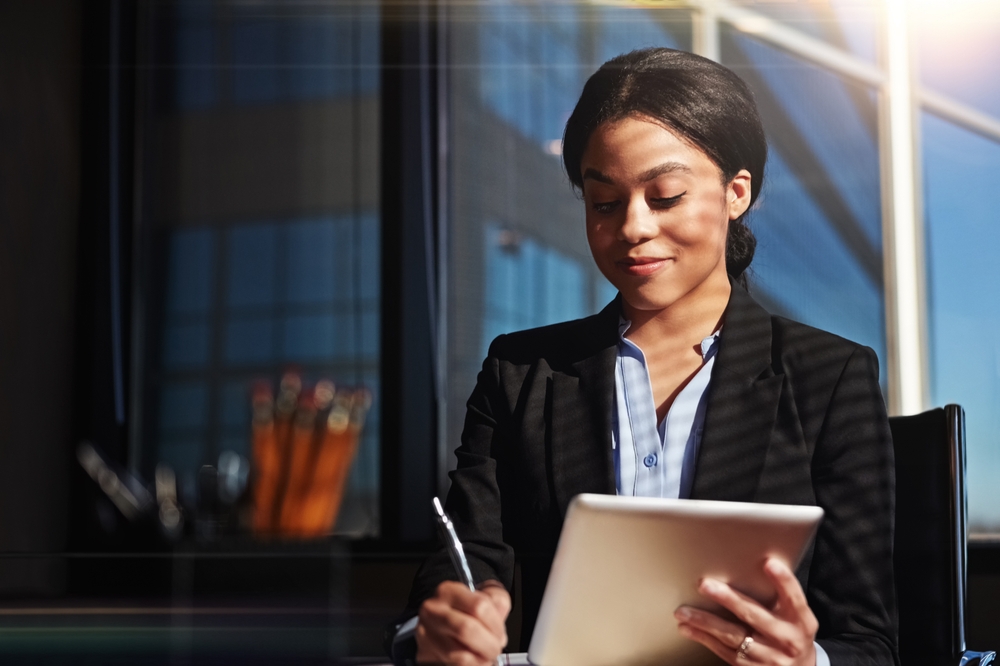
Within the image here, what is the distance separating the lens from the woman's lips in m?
1.39

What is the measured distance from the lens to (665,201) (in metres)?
1.38

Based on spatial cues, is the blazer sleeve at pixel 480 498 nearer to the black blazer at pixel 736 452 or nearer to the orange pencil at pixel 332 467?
the black blazer at pixel 736 452

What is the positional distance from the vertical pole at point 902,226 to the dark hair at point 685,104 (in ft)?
3.14

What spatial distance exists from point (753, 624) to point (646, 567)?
14 centimetres

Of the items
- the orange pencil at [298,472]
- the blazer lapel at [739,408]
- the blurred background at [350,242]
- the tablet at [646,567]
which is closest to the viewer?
the tablet at [646,567]

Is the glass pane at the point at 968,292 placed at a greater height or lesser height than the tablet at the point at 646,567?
greater

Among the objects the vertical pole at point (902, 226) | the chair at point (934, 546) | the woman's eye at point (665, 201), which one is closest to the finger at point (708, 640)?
the chair at point (934, 546)

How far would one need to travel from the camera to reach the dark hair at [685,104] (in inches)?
54.4

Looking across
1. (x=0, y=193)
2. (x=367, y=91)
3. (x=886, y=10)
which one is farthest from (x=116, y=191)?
(x=886, y=10)

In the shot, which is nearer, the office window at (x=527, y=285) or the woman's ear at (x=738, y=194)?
the woman's ear at (x=738, y=194)

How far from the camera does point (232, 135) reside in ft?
8.95

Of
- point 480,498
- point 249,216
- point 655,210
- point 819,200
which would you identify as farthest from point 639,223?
point 249,216

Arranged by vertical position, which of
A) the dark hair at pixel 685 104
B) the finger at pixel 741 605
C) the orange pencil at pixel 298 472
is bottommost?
the orange pencil at pixel 298 472

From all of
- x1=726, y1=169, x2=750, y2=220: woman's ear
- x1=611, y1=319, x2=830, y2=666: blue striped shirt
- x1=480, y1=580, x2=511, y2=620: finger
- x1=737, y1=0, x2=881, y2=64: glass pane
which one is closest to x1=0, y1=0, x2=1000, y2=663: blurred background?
x1=737, y1=0, x2=881, y2=64: glass pane
